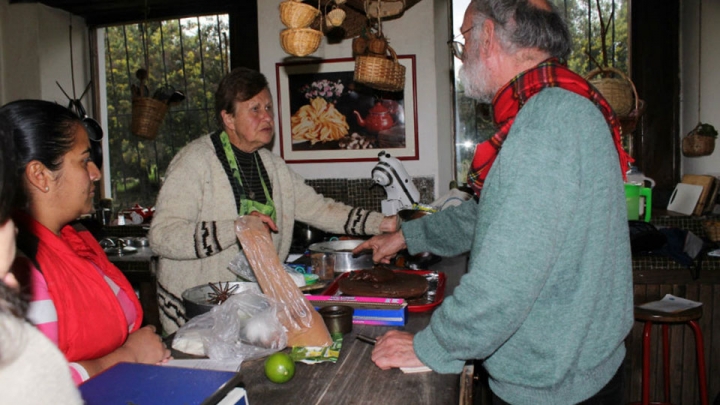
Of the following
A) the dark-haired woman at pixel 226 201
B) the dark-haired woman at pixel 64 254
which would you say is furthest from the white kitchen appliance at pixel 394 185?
the dark-haired woman at pixel 64 254

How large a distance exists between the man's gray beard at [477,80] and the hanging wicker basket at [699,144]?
348 centimetres

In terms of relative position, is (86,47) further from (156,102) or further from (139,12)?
(156,102)

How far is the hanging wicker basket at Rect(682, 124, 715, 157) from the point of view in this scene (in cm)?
439

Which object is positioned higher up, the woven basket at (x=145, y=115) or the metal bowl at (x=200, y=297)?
the woven basket at (x=145, y=115)

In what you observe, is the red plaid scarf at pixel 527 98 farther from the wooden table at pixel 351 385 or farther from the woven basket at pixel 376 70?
the woven basket at pixel 376 70

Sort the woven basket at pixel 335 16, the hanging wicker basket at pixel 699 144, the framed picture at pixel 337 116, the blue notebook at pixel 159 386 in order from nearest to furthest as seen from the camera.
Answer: the blue notebook at pixel 159 386
the woven basket at pixel 335 16
the hanging wicker basket at pixel 699 144
the framed picture at pixel 337 116

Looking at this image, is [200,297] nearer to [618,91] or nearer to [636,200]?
[618,91]

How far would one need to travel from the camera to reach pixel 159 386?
106 cm

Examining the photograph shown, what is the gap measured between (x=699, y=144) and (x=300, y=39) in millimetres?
3401

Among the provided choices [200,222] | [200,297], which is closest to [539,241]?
[200,297]

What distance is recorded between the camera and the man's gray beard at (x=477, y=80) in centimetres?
164

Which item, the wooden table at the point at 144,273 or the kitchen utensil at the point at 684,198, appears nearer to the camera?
the wooden table at the point at 144,273

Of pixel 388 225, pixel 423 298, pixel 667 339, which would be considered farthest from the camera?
pixel 667 339

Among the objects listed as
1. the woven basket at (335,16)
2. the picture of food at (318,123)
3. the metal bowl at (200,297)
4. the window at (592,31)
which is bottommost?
the metal bowl at (200,297)
